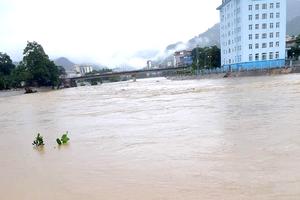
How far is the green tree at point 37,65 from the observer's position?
85.9m

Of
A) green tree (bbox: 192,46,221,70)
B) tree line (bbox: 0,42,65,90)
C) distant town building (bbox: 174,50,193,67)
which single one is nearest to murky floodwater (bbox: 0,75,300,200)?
tree line (bbox: 0,42,65,90)

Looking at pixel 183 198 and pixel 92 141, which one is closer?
pixel 183 198

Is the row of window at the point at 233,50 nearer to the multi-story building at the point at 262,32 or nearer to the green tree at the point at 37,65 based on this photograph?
the multi-story building at the point at 262,32

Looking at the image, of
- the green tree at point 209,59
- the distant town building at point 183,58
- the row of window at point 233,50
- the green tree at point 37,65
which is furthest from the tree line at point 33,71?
the distant town building at point 183,58

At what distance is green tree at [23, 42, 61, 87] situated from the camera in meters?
85.9

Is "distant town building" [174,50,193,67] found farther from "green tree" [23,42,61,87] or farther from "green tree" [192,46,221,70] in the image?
"green tree" [23,42,61,87]

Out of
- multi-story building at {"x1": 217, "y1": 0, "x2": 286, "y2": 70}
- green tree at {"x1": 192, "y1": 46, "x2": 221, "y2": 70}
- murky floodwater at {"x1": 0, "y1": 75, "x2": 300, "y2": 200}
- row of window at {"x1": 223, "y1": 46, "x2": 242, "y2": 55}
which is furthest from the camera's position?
green tree at {"x1": 192, "y1": 46, "x2": 221, "y2": 70}

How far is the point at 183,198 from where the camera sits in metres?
5.31

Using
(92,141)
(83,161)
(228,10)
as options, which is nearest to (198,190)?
(83,161)

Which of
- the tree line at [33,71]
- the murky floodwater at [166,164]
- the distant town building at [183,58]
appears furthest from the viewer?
the distant town building at [183,58]

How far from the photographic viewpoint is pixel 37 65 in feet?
283

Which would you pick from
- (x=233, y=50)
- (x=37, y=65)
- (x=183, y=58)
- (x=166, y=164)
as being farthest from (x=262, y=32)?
(x=183, y=58)

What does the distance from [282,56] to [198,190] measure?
70.3 metres

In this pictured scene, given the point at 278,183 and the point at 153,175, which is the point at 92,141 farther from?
the point at 278,183
